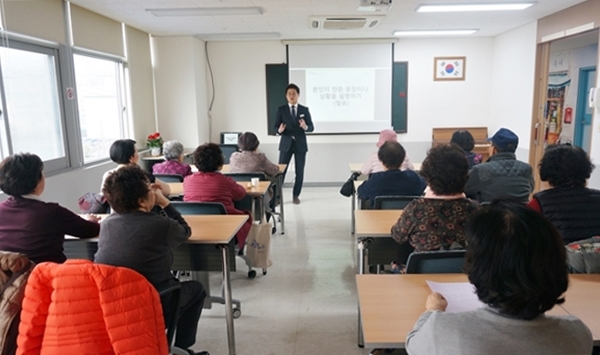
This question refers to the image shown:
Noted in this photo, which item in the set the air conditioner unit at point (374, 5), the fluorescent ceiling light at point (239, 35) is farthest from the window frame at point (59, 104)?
the air conditioner unit at point (374, 5)

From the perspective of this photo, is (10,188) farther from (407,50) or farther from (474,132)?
(474,132)

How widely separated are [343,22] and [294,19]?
674mm

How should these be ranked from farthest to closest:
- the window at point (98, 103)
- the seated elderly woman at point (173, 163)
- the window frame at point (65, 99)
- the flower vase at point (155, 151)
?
the flower vase at point (155, 151) < the window at point (98, 103) < the seated elderly woman at point (173, 163) < the window frame at point (65, 99)

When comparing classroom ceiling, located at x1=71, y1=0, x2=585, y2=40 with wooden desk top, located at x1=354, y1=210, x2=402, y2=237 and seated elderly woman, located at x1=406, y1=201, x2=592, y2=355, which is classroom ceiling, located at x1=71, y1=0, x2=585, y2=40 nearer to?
wooden desk top, located at x1=354, y1=210, x2=402, y2=237

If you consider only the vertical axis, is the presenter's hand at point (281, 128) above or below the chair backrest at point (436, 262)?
above

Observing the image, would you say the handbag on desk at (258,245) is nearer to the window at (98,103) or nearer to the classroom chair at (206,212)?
the classroom chair at (206,212)

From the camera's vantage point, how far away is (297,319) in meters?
2.97

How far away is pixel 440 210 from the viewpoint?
202cm

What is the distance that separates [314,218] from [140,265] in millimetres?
3776

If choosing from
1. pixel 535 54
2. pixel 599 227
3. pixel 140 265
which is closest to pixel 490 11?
pixel 535 54

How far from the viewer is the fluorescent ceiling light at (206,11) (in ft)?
16.2

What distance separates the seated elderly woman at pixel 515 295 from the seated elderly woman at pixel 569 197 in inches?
46.5

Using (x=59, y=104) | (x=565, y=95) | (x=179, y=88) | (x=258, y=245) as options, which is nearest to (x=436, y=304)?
(x=258, y=245)

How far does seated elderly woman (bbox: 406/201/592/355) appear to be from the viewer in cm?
98
